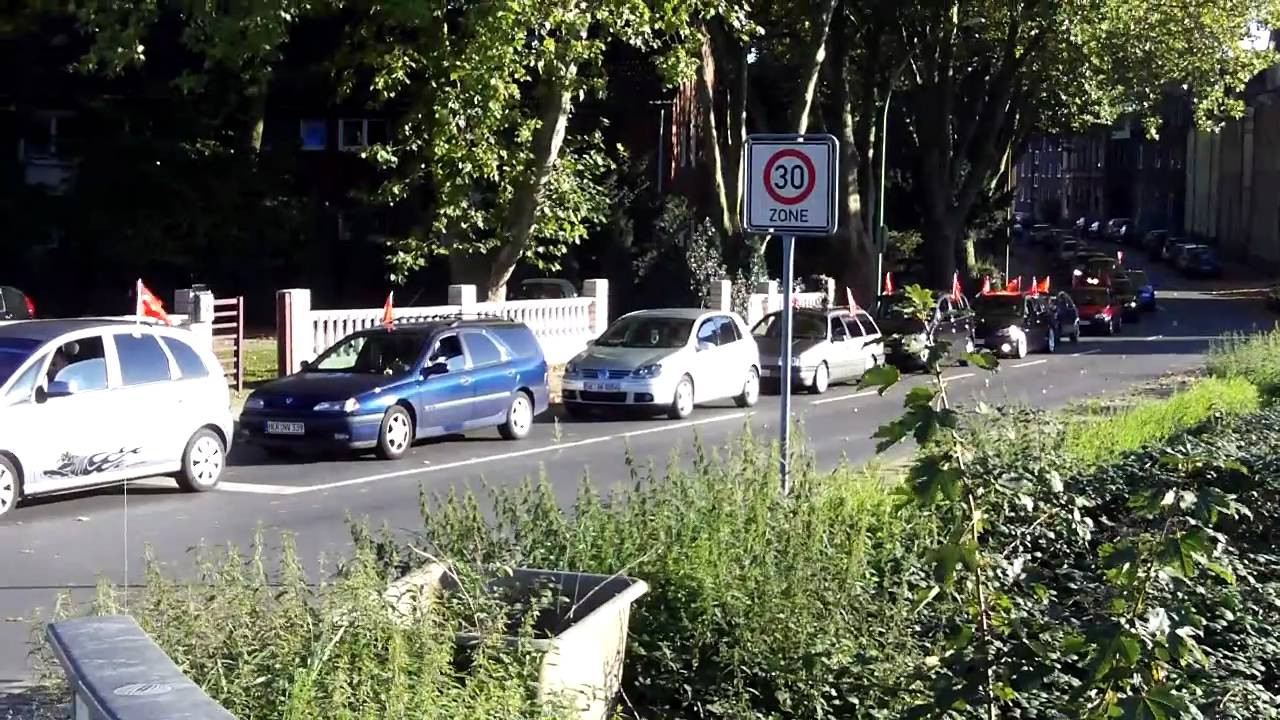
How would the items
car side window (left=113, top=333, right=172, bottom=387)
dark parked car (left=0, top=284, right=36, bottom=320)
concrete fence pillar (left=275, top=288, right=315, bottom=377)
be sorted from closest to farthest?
car side window (left=113, top=333, right=172, bottom=387)
concrete fence pillar (left=275, top=288, right=315, bottom=377)
dark parked car (left=0, top=284, right=36, bottom=320)

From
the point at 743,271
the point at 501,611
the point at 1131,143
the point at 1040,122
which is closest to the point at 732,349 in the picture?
the point at 743,271

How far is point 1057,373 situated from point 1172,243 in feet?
199

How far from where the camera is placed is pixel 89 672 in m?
3.20

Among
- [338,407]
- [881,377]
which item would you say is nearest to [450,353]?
[338,407]

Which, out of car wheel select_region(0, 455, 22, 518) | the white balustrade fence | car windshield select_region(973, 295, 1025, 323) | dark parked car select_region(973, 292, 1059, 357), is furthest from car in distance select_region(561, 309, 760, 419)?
car windshield select_region(973, 295, 1025, 323)

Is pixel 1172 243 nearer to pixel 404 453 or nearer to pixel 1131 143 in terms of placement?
pixel 1131 143

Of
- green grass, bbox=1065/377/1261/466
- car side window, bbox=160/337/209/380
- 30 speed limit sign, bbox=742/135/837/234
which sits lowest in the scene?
green grass, bbox=1065/377/1261/466

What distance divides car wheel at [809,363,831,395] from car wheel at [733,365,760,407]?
2828 millimetres

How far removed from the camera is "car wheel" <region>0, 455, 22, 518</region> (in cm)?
1338

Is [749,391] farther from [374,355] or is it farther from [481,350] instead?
[374,355]

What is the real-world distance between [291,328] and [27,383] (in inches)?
411

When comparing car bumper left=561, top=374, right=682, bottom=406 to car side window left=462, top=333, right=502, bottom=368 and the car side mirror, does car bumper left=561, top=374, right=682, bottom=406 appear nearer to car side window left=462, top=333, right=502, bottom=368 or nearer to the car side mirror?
car side window left=462, top=333, right=502, bottom=368

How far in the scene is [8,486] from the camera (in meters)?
13.4

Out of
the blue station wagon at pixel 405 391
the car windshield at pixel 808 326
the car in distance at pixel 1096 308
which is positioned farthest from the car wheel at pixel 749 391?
the car in distance at pixel 1096 308
